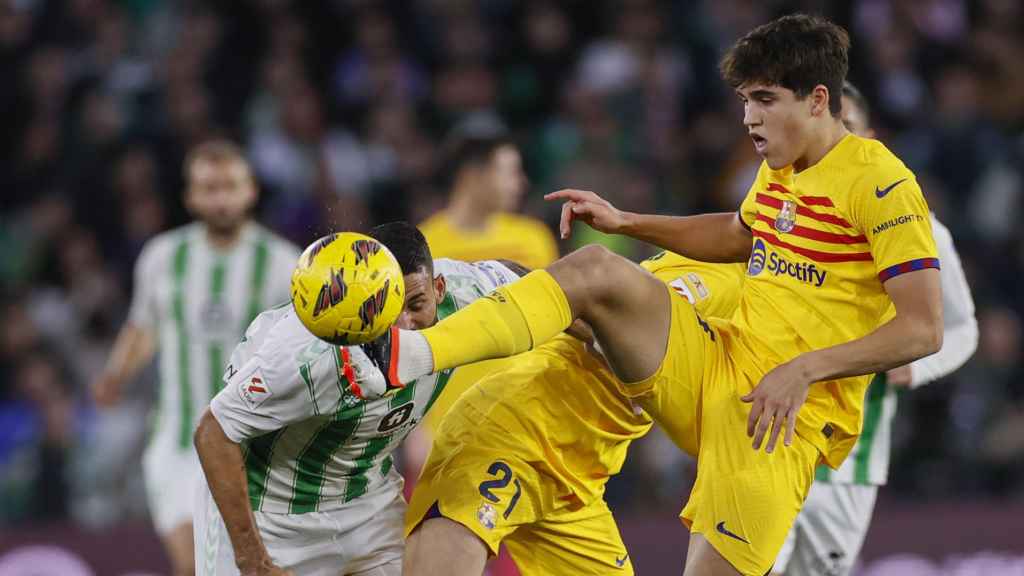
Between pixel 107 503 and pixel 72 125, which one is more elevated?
pixel 72 125

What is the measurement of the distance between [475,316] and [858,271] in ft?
3.61

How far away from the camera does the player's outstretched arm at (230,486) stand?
13.6ft

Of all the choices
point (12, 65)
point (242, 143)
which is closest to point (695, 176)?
point (242, 143)

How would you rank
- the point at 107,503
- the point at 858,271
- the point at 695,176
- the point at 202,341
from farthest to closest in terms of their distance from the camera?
1. the point at 695,176
2. the point at 107,503
3. the point at 202,341
4. the point at 858,271

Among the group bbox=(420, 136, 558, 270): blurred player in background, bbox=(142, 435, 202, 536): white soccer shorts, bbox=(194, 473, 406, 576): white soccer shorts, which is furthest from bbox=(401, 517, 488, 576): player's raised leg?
bbox=(420, 136, 558, 270): blurred player in background

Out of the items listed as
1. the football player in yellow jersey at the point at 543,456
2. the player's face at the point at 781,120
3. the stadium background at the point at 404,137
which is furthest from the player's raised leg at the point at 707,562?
the stadium background at the point at 404,137

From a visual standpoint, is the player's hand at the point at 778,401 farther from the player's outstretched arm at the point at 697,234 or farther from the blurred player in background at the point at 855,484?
the blurred player in background at the point at 855,484

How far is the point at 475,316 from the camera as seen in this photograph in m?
4.00

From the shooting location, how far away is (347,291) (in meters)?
3.67

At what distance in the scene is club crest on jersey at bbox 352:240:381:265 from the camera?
12.3ft

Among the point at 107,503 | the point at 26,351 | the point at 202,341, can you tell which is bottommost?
the point at 107,503

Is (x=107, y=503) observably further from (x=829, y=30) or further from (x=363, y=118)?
(x=829, y=30)

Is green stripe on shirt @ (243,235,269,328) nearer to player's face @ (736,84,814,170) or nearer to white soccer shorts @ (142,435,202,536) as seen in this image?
white soccer shorts @ (142,435,202,536)

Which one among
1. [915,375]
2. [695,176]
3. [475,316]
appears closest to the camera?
[475,316]
